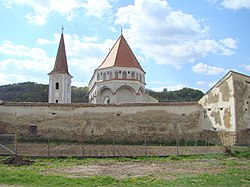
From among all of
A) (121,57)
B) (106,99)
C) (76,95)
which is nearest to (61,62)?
(121,57)

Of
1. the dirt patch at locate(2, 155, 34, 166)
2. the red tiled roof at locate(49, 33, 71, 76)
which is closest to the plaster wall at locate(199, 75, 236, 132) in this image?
the dirt patch at locate(2, 155, 34, 166)

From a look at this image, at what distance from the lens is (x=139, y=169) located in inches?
479

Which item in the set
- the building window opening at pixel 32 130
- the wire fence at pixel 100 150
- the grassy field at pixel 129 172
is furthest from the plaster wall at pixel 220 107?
the building window opening at pixel 32 130

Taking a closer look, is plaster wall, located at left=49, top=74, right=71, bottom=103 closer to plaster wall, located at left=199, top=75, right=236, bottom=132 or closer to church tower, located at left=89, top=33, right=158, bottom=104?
church tower, located at left=89, top=33, right=158, bottom=104

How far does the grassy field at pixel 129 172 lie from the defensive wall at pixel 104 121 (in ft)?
32.3

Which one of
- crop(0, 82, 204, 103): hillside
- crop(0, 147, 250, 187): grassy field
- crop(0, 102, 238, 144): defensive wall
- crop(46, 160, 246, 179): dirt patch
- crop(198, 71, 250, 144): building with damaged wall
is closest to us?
crop(0, 147, 250, 187): grassy field

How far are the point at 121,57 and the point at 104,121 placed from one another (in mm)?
18027

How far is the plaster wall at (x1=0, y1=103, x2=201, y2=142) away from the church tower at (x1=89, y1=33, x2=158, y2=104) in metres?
13.9

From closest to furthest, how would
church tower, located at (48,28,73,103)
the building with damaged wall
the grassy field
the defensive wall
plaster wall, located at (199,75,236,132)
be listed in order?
1. the grassy field
2. the building with damaged wall
3. plaster wall, located at (199,75,236,132)
4. the defensive wall
5. church tower, located at (48,28,73,103)

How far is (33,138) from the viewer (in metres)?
26.2

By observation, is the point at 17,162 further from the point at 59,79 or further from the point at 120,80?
the point at 59,79

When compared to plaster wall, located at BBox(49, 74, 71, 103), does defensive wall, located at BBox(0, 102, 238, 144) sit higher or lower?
lower

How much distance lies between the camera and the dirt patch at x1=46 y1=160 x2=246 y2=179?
35.9 feet

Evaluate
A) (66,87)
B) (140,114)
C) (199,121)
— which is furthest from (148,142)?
(66,87)
